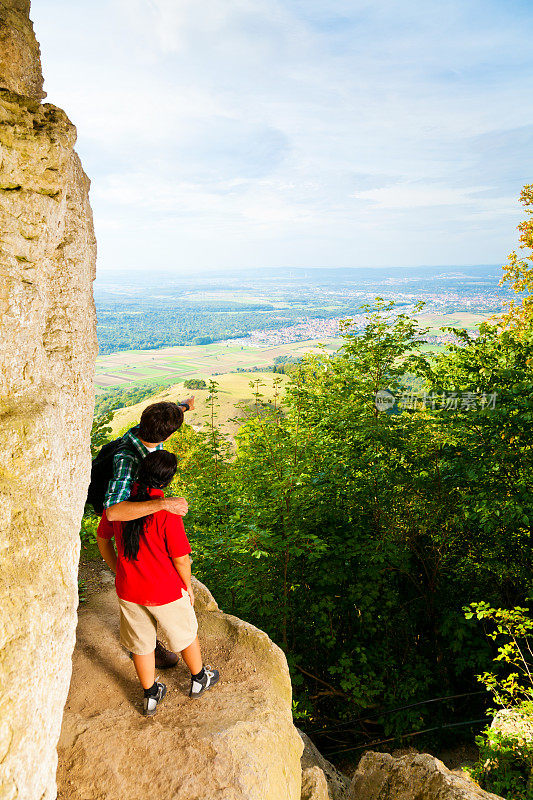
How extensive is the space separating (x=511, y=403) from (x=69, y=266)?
7531 millimetres

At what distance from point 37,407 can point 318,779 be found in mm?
5269

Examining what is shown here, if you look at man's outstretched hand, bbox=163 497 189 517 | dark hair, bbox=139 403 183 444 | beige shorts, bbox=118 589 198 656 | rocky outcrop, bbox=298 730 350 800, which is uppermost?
dark hair, bbox=139 403 183 444

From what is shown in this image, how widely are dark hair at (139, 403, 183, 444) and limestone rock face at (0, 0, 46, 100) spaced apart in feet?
8.40

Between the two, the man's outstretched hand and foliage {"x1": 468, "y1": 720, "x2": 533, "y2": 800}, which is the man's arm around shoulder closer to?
the man's outstretched hand

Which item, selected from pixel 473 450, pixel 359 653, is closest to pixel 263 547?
pixel 359 653

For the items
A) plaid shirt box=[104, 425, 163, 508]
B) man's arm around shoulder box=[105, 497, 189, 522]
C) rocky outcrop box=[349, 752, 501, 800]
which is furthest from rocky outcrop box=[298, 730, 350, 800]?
plaid shirt box=[104, 425, 163, 508]

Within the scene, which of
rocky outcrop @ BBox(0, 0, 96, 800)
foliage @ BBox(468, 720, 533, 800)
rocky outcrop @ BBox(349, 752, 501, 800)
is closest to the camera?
→ rocky outcrop @ BBox(0, 0, 96, 800)

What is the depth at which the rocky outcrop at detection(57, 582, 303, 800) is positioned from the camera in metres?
3.26

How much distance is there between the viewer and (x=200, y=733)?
3.65 meters

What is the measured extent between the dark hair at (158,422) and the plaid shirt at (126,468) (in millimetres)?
93

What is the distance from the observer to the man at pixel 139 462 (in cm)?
345

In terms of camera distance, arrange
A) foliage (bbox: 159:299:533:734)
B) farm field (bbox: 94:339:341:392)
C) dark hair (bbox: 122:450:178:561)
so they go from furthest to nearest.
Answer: farm field (bbox: 94:339:341:392) → foliage (bbox: 159:299:533:734) → dark hair (bbox: 122:450:178:561)

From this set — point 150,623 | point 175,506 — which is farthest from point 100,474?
point 150,623

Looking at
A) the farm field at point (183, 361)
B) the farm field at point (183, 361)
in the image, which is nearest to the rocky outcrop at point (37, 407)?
the farm field at point (183, 361)
